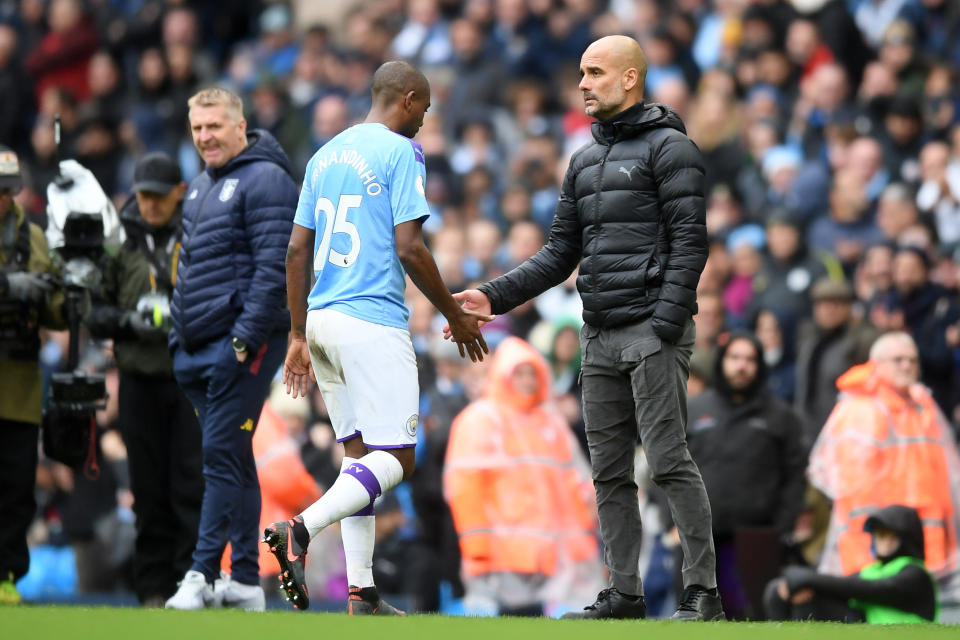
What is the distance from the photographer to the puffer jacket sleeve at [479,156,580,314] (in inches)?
308

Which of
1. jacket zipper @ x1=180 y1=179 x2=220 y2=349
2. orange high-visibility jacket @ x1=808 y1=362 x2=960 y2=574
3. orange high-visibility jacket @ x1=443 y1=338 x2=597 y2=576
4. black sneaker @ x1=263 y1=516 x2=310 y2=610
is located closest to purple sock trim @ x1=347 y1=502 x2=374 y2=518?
black sneaker @ x1=263 y1=516 x2=310 y2=610

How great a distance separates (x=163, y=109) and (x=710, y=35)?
20.5 feet

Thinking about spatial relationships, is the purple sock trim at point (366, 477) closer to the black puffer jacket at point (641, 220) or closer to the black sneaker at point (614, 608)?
the black sneaker at point (614, 608)

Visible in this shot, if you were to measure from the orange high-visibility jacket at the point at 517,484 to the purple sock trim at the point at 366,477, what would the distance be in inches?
165

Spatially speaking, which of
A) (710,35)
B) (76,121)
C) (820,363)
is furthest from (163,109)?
(820,363)

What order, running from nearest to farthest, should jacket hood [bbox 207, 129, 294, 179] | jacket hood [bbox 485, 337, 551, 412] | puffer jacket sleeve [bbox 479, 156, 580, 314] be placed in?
puffer jacket sleeve [bbox 479, 156, 580, 314], jacket hood [bbox 207, 129, 294, 179], jacket hood [bbox 485, 337, 551, 412]

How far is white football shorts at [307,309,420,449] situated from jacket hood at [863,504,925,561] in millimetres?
3451

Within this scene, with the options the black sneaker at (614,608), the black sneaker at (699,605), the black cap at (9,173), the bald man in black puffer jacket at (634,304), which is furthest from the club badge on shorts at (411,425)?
the black cap at (9,173)

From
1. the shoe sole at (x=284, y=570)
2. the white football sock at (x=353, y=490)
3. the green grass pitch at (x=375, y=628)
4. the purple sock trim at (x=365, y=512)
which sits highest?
the white football sock at (x=353, y=490)

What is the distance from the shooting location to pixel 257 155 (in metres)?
8.55

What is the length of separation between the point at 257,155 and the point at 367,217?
1427 millimetres

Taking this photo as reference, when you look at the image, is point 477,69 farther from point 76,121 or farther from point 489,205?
point 76,121

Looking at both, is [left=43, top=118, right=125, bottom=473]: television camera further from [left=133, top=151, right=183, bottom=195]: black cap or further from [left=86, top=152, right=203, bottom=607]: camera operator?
[left=133, top=151, right=183, bottom=195]: black cap

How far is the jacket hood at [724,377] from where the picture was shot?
10641 millimetres
